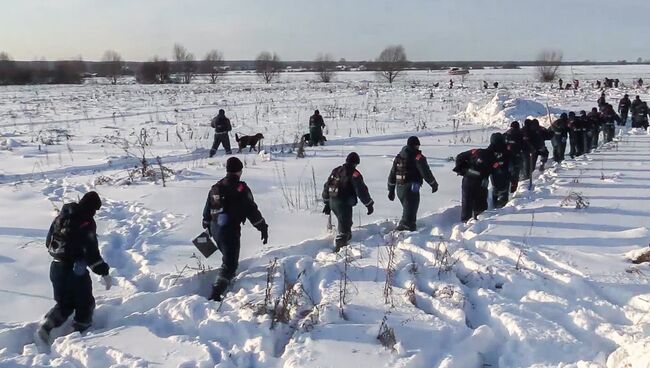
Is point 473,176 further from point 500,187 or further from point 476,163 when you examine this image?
point 500,187

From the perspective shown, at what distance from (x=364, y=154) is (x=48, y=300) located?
32.3 feet

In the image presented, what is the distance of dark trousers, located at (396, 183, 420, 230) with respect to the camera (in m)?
8.07

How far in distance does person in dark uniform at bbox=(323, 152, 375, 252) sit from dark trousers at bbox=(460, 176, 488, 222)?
2037 millimetres

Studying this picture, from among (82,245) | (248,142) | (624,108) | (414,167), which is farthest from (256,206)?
(624,108)

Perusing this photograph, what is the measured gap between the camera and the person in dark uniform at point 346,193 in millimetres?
7316

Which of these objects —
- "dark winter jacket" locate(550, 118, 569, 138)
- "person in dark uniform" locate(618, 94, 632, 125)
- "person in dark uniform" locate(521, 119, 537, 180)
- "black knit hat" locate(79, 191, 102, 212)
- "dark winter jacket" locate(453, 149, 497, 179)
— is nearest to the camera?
"black knit hat" locate(79, 191, 102, 212)

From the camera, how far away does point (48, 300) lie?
601 cm

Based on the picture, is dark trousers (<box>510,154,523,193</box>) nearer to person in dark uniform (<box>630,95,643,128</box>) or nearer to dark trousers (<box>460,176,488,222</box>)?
dark trousers (<box>460,176,488,222</box>)

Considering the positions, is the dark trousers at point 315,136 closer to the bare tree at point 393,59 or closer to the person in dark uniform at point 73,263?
the person in dark uniform at point 73,263

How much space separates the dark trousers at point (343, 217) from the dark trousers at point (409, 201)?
1.05 metres

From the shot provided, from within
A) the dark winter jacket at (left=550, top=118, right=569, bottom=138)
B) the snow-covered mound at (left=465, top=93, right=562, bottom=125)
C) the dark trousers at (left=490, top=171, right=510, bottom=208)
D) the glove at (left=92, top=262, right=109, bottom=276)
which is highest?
the snow-covered mound at (left=465, top=93, right=562, bottom=125)

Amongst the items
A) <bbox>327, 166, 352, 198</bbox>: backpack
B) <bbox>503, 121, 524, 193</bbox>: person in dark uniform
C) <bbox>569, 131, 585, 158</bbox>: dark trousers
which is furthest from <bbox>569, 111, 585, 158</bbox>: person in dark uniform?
<bbox>327, 166, 352, 198</bbox>: backpack

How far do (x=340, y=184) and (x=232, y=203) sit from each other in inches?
70.8

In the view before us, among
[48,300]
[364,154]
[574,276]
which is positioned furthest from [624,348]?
[364,154]
